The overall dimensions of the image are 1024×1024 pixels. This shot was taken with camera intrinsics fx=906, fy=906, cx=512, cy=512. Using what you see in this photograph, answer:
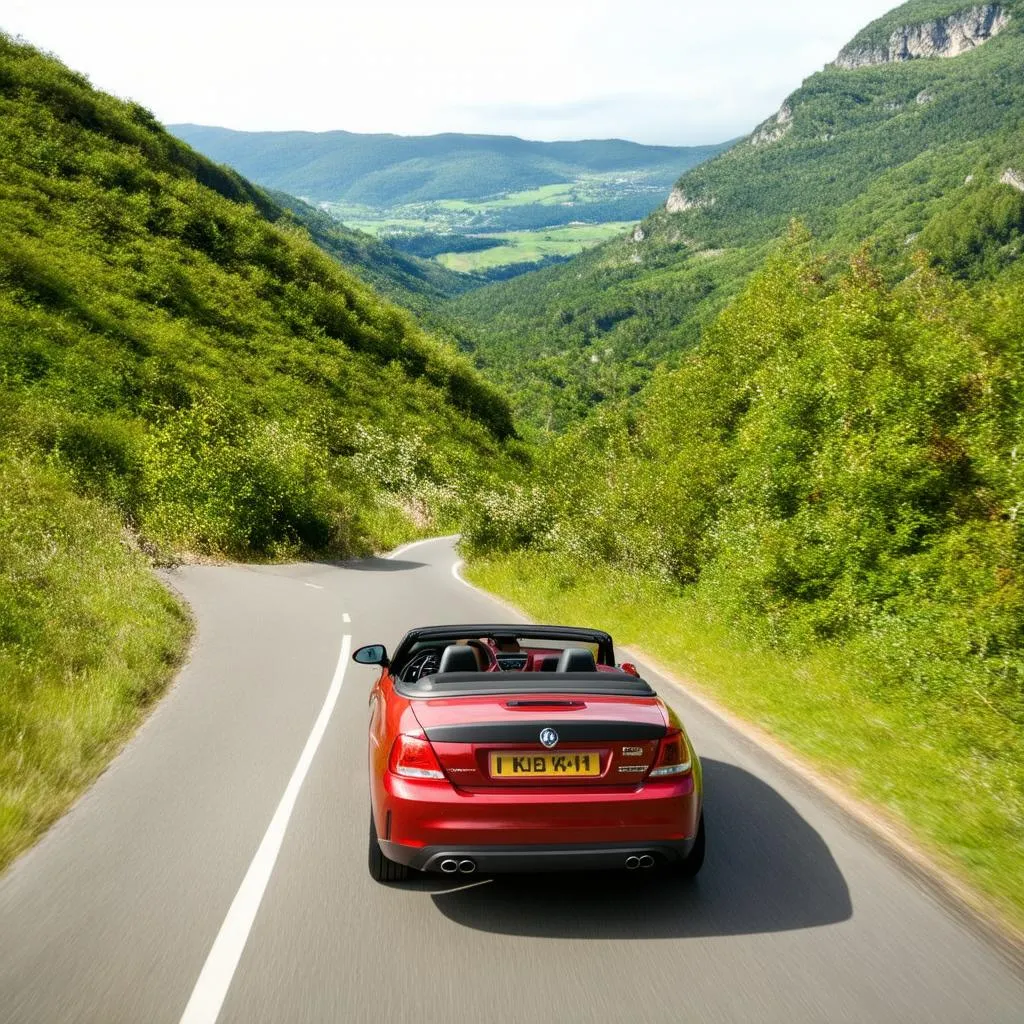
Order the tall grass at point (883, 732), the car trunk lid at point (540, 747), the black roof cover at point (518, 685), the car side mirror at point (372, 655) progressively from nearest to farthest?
the car trunk lid at point (540, 747)
the black roof cover at point (518, 685)
the tall grass at point (883, 732)
the car side mirror at point (372, 655)

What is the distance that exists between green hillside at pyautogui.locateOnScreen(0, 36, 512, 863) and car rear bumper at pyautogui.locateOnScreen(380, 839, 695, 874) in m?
2.43

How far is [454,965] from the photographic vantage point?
11.7 ft

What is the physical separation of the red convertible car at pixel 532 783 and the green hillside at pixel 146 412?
2.36m

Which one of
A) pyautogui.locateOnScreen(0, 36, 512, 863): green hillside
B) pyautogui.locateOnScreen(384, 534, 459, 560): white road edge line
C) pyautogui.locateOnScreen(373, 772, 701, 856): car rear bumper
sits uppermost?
pyautogui.locateOnScreen(373, 772, 701, 856): car rear bumper

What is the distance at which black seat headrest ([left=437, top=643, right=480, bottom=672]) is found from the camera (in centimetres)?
486

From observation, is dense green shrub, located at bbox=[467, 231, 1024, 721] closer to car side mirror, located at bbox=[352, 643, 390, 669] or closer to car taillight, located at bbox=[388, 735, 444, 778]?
car side mirror, located at bbox=[352, 643, 390, 669]

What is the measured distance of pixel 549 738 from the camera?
3953mm

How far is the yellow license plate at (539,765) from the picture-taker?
13.0ft

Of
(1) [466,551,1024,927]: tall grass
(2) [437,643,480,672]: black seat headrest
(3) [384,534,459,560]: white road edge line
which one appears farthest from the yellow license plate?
→ (3) [384,534,459,560]: white road edge line

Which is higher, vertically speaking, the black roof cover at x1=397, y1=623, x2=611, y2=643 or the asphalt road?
the black roof cover at x1=397, y1=623, x2=611, y2=643

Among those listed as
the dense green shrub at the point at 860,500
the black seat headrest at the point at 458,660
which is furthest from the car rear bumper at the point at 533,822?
the dense green shrub at the point at 860,500

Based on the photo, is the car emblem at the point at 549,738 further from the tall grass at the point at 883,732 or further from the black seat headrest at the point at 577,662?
the tall grass at the point at 883,732

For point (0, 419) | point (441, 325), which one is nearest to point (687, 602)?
point (0, 419)

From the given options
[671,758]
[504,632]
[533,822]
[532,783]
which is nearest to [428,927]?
[533,822]
